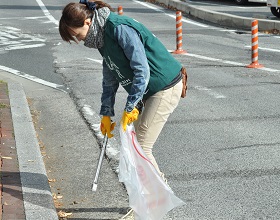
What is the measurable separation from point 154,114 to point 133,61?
1.91 ft

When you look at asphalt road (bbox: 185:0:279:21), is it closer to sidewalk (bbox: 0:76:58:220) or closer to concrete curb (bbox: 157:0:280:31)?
concrete curb (bbox: 157:0:280:31)

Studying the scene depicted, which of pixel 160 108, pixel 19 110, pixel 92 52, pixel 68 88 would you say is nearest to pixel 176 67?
pixel 160 108

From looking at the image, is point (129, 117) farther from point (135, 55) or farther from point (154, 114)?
point (135, 55)

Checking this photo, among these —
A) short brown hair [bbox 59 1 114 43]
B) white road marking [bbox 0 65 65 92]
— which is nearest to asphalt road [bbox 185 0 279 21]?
white road marking [bbox 0 65 65 92]

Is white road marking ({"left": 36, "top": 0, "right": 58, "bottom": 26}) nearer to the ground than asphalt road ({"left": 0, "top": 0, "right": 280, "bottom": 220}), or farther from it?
nearer to the ground

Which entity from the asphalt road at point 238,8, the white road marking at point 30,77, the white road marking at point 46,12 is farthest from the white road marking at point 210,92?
the asphalt road at point 238,8

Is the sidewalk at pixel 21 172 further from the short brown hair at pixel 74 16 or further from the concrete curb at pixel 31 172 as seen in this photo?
the short brown hair at pixel 74 16

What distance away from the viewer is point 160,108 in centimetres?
516

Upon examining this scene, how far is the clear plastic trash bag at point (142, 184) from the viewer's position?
496 cm

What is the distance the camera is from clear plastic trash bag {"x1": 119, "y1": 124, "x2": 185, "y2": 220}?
4.96m

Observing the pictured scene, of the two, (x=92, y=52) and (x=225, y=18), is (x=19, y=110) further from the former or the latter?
(x=225, y=18)

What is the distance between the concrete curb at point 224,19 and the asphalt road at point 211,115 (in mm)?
778

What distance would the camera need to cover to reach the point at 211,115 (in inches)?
373

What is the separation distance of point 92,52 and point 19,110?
674 cm
